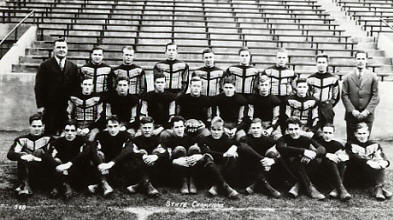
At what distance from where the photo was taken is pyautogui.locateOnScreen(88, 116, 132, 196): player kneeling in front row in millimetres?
5387

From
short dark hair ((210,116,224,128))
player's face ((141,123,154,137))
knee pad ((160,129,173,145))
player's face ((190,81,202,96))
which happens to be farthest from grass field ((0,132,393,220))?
player's face ((190,81,202,96))

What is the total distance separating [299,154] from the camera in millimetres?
5477

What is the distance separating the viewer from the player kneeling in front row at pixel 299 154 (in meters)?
5.41

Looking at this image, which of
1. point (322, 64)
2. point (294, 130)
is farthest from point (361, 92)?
point (294, 130)

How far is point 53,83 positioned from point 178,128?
1.90 meters

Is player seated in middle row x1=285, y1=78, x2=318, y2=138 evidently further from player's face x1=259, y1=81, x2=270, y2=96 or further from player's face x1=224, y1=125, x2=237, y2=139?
player's face x1=224, y1=125, x2=237, y2=139

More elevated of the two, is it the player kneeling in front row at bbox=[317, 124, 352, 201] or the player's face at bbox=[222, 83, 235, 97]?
the player's face at bbox=[222, 83, 235, 97]

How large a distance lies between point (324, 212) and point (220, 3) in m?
9.12

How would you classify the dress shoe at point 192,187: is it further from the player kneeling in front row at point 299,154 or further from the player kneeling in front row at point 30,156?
the player kneeling in front row at point 30,156

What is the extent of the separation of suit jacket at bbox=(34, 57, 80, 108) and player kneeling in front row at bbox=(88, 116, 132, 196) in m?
1.03

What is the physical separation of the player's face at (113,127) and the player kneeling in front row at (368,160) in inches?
109

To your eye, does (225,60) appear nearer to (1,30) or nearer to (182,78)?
(182,78)

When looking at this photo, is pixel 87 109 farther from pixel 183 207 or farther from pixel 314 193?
pixel 314 193

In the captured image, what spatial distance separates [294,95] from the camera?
626 cm
